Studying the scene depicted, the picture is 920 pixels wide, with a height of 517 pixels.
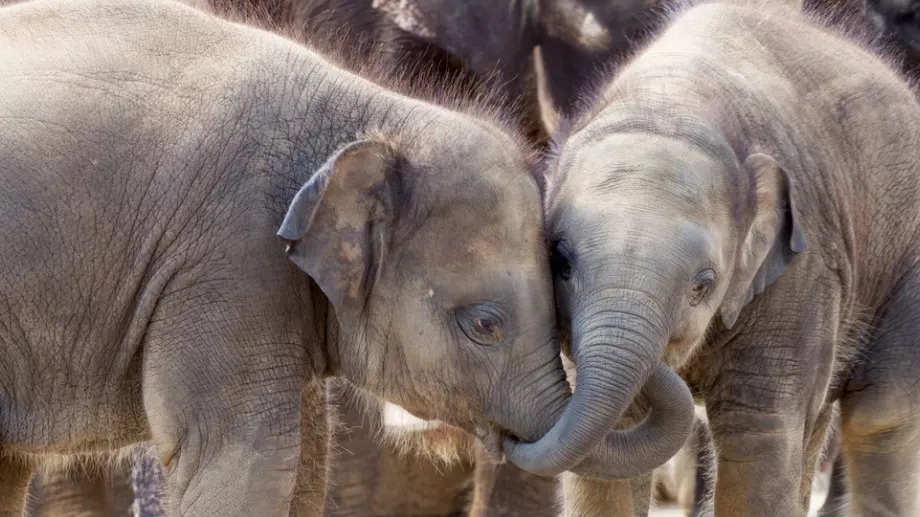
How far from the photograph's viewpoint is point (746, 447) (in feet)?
19.6

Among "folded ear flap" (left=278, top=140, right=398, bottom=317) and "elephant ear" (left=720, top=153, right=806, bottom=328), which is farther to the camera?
"elephant ear" (left=720, top=153, right=806, bottom=328)

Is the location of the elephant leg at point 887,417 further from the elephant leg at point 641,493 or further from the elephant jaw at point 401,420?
the elephant jaw at point 401,420

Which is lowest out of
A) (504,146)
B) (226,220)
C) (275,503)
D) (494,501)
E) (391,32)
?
(494,501)

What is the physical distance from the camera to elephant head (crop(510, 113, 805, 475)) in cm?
508

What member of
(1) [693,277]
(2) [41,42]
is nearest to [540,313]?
(1) [693,277]

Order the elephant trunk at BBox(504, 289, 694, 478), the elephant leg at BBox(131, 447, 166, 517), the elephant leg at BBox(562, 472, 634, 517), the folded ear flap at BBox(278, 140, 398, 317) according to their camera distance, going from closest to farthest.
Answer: the elephant trunk at BBox(504, 289, 694, 478)
the folded ear flap at BBox(278, 140, 398, 317)
the elephant leg at BBox(562, 472, 634, 517)
the elephant leg at BBox(131, 447, 166, 517)

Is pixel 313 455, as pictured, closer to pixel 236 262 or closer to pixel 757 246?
pixel 236 262

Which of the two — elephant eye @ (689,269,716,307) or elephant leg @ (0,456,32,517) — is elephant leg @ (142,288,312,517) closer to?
elephant leg @ (0,456,32,517)

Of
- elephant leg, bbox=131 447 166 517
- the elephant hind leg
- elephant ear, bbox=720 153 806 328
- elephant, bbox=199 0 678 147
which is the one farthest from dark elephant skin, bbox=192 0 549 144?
the elephant hind leg

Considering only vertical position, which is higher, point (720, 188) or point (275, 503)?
point (720, 188)

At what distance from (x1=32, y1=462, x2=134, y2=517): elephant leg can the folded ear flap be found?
2995 mm

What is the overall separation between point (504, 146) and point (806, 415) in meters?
1.44

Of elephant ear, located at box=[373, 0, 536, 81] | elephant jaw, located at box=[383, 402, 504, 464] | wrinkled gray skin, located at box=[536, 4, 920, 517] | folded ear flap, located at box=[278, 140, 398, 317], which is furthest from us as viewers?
elephant ear, located at box=[373, 0, 536, 81]

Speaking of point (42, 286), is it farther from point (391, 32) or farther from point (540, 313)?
point (391, 32)
